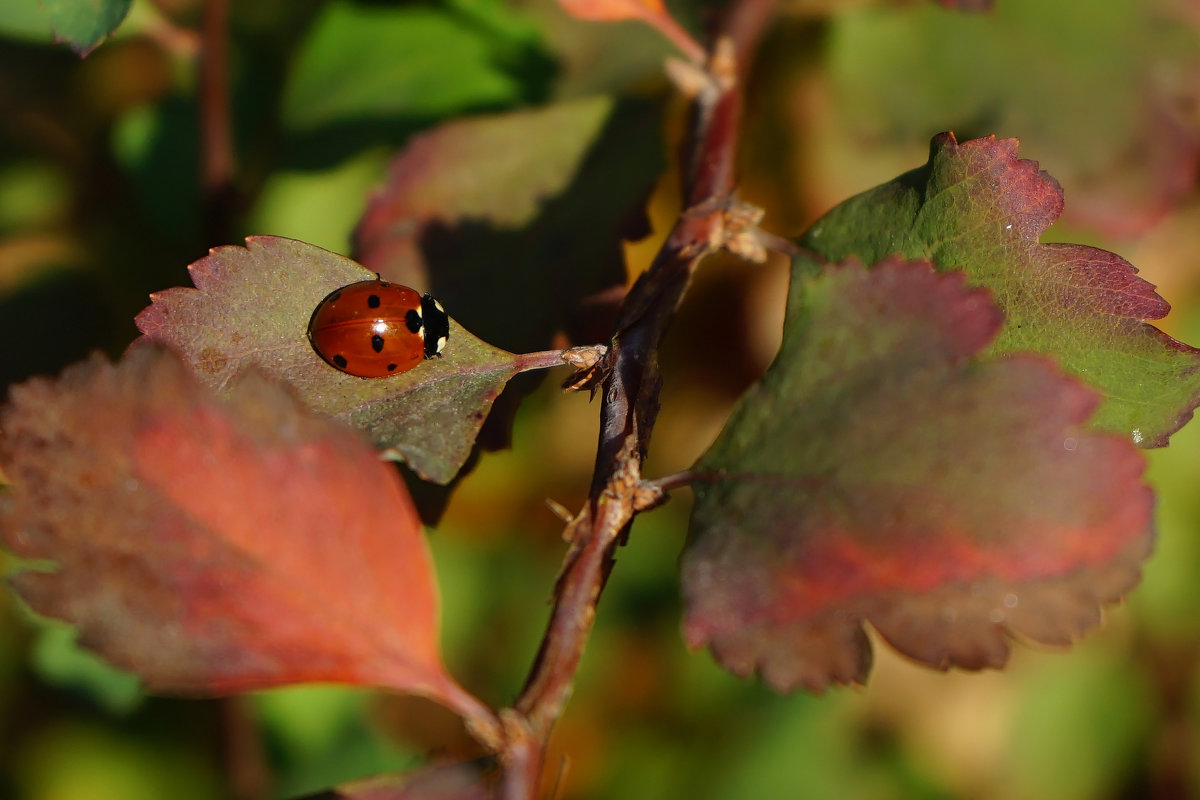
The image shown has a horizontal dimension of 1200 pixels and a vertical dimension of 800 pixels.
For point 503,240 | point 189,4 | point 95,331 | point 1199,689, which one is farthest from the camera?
point 1199,689

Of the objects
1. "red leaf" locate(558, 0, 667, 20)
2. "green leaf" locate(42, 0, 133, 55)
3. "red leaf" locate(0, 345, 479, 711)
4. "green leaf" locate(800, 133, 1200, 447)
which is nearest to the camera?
"red leaf" locate(0, 345, 479, 711)

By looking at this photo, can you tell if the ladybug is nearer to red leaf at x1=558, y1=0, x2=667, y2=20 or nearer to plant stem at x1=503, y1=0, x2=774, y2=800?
plant stem at x1=503, y1=0, x2=774, y2=800

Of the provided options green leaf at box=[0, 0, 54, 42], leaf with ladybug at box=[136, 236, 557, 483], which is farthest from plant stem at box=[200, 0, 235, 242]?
leaf with ladybug at box=[136, 236, 557, 483]

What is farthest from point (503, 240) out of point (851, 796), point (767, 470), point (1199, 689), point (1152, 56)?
point (1199, 689)

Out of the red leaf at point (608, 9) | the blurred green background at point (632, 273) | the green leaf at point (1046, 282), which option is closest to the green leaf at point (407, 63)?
the blurred green background at point (632, 273)

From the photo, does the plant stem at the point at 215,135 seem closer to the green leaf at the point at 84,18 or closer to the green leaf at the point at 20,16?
the green leaf at the point at 20,16

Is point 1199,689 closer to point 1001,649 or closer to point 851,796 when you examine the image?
point 851,796

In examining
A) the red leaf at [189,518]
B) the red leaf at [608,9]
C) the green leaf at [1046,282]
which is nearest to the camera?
the red leaf at [189,518]
